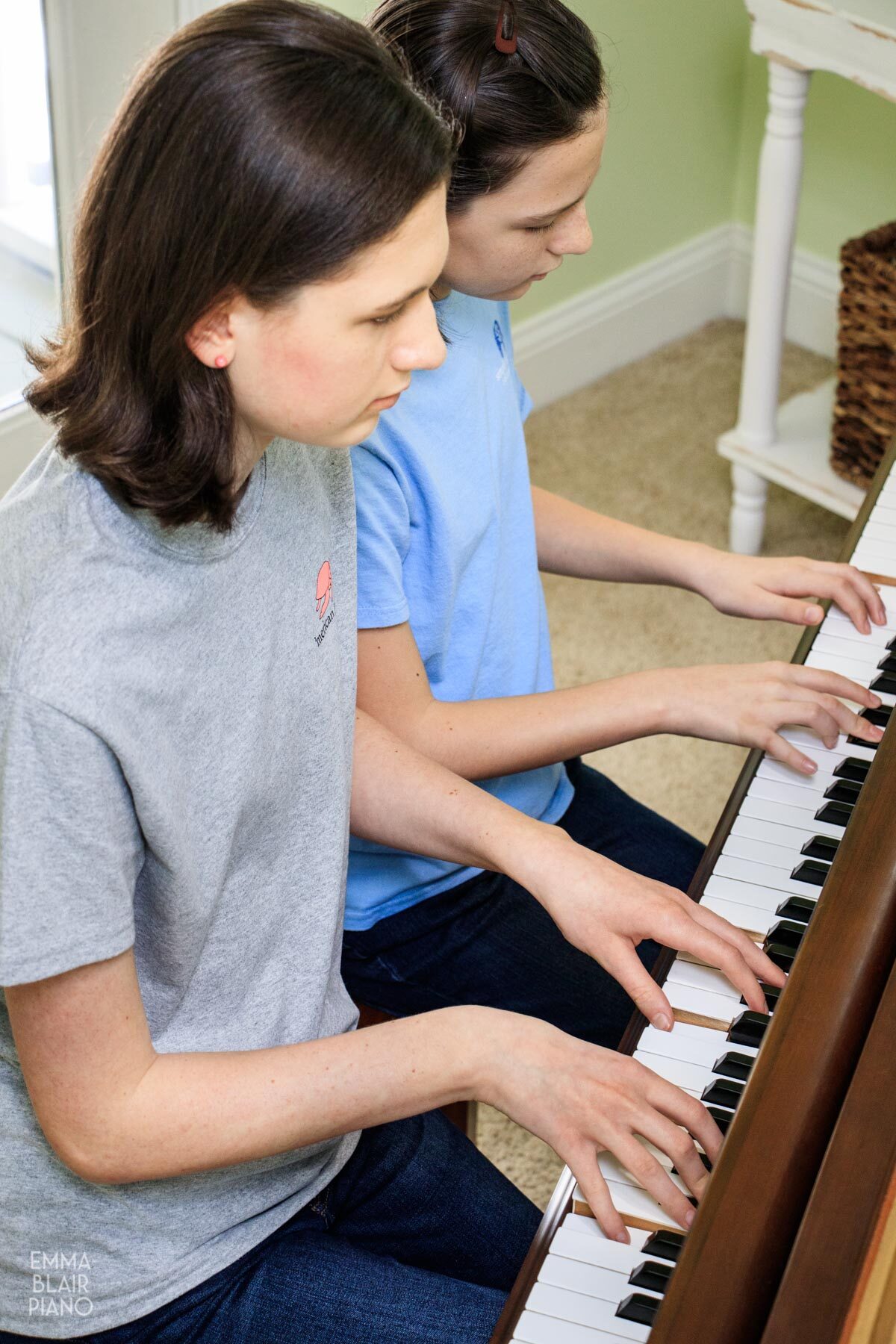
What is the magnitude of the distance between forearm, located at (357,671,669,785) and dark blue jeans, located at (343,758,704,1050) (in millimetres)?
135

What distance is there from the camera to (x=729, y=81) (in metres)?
2.79

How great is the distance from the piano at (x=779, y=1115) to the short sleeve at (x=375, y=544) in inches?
11.5

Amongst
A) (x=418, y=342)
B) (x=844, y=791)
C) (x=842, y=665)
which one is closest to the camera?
(x=418, y=342)

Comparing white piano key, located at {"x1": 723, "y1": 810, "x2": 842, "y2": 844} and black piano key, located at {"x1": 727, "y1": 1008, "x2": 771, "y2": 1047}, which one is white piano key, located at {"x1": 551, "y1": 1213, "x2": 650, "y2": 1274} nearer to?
black piano key, located at {"x1": 727, "y1": 1008, "x2": 771, "y2": 1047}

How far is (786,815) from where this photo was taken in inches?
43.9

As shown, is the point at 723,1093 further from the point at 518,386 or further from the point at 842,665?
the point at 518,386

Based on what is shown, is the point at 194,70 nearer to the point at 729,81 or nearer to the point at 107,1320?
the point at 107,1320

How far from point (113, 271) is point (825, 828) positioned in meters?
0.64

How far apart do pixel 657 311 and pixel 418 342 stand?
224 centimetres

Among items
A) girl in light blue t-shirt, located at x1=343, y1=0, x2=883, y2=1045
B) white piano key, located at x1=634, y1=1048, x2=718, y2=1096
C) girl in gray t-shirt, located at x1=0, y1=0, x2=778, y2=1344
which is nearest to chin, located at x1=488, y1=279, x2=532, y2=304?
girl in light blue t-shirt, located at x1=343, y1=0, x2=883, y2=1045

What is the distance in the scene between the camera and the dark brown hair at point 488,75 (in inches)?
40.3

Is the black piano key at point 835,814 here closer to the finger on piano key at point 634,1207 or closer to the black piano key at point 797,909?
the black piano key at point 797,909

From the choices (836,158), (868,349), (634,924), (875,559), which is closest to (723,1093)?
(634,924)

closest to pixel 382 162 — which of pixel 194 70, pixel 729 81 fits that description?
pixel 194 70
